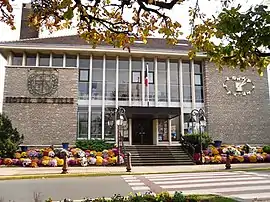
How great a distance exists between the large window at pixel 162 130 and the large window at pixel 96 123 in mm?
5097

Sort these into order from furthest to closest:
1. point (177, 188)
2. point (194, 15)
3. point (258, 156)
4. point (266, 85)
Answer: point (266, 85) < point (258, 156) < point (177, 188) < point (194, 15)

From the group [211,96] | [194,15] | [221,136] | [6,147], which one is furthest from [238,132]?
[194,15]

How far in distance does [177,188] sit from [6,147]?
13.6 m

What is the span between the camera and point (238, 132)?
25750 mm

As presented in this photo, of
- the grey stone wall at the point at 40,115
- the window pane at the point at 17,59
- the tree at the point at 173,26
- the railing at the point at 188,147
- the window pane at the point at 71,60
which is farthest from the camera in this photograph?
the window pane at the point at 71,60

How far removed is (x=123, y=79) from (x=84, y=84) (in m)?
3.36

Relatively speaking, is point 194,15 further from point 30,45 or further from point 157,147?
point 30,45

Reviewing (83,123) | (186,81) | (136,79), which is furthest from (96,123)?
(186,81)

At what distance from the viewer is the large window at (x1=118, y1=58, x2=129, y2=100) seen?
26.0m

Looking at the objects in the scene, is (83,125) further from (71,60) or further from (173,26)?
(173,26)

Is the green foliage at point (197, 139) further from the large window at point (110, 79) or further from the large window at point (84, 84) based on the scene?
the large window at point (84, 84)

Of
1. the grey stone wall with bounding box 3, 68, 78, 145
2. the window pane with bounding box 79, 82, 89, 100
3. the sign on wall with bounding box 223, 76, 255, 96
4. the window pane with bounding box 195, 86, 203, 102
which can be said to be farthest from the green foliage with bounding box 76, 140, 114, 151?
the sign on wall with bounding box 223, 76, 255, 96

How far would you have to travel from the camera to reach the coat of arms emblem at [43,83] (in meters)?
23.7

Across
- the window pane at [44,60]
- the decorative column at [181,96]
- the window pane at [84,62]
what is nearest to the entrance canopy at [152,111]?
the decorative column at [181,96]
